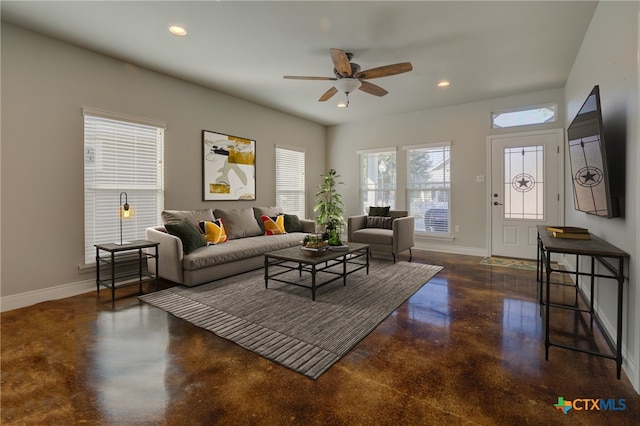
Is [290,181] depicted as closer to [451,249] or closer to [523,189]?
[451,249]

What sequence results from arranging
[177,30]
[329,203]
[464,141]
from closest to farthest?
1. [177,30]
2. [464,141]
3. [329,203]

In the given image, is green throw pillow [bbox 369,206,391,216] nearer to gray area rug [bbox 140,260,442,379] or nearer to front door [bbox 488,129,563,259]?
gray area rug [bbox 140,260,442,379]

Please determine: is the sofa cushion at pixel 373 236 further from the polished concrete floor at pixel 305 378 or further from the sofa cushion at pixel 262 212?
the polished concrete floor at pixel 305 378

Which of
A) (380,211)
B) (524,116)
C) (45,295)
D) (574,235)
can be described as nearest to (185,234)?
(45,295)

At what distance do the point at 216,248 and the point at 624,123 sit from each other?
399 cm

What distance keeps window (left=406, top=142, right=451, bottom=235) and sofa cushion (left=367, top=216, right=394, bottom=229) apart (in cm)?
105

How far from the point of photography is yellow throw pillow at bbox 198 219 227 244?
4.25 m

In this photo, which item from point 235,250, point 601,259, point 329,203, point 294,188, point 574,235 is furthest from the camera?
point 329,203

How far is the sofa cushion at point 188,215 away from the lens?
405 centimetres

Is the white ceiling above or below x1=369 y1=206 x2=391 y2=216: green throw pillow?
above

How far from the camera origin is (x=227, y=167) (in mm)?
5184

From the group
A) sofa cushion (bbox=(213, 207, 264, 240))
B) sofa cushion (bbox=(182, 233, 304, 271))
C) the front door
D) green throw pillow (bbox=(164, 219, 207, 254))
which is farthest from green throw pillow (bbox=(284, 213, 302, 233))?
the front door

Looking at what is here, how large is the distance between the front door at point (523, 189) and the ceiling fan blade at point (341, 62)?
11.1 feet

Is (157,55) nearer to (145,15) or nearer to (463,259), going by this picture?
(145,15)
